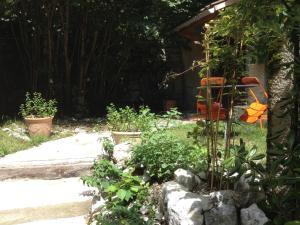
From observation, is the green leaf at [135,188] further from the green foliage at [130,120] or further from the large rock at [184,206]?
the green foliage at [130,120]

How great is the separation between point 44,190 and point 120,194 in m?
1.59

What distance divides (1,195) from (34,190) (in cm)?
38

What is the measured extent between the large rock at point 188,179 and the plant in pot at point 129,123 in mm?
2195

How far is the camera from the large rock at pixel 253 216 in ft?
10.7

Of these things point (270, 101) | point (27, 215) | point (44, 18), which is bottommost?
point (27, 215)

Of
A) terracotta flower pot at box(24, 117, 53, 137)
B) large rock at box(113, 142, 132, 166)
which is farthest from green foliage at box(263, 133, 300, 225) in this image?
terracotta flower pot at box(24, 117, 53, 137)

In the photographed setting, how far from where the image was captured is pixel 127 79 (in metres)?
14.0

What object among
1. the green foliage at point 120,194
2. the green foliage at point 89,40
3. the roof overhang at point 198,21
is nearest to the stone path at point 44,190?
the green foliage at point 120,194

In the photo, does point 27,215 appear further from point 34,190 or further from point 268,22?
point 268,22

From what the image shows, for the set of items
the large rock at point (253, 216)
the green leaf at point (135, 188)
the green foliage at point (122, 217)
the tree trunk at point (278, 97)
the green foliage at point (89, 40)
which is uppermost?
the green foliage at point (89, 40)

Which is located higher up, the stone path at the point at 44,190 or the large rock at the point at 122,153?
the large rock at the point at 122,153

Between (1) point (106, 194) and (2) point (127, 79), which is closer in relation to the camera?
(1) point (106, 194)

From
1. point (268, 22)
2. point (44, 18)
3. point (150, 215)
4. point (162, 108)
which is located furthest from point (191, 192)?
point (162, 108)

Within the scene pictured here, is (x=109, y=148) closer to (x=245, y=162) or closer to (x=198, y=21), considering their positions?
(x=245, y=162)
